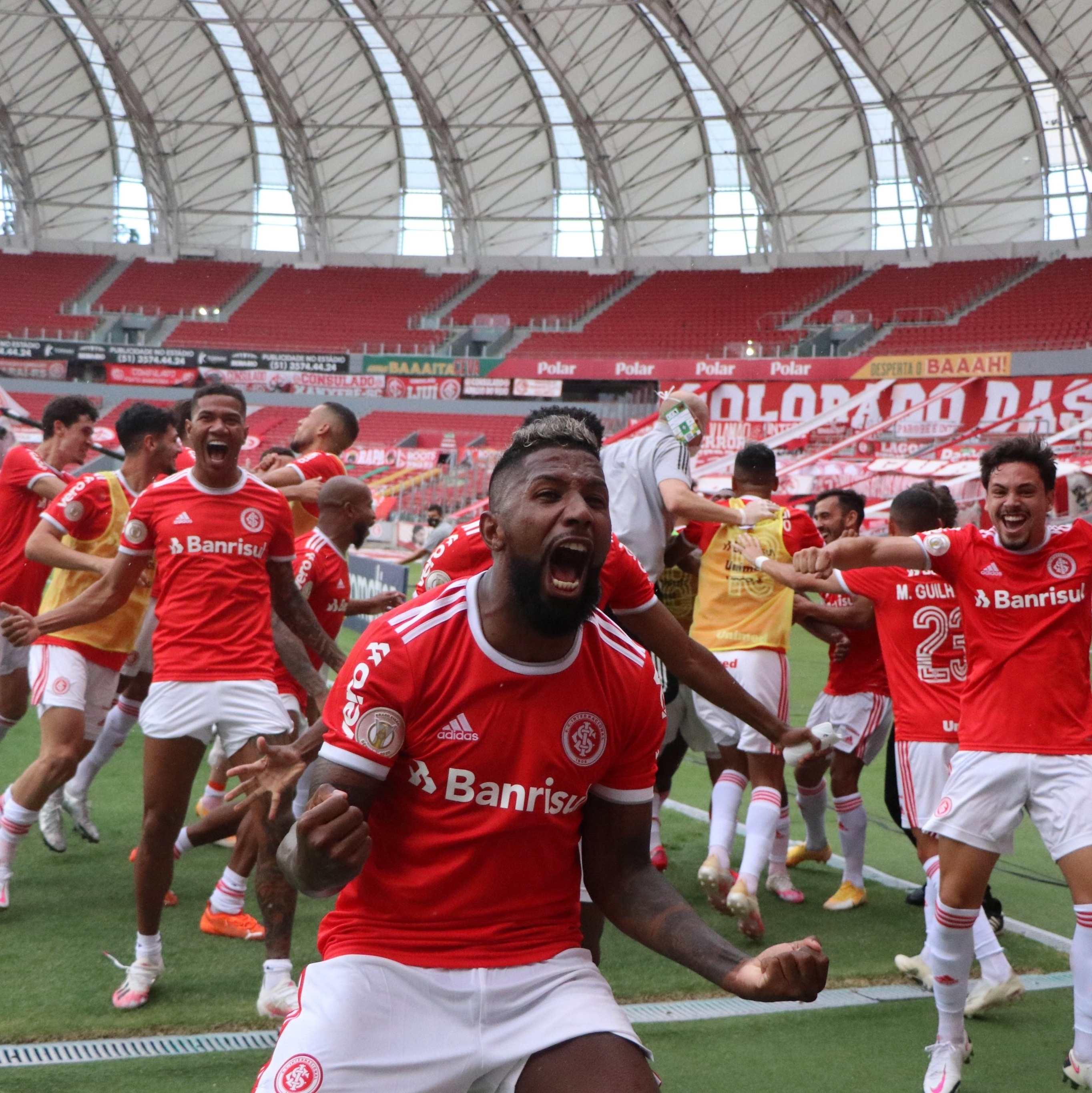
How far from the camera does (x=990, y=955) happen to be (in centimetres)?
468

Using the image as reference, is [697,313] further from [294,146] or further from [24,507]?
[24,507]

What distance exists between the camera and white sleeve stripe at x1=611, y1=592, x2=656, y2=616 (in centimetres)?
392

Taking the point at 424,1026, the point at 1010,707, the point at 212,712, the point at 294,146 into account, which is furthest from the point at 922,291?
the point at 424,1026

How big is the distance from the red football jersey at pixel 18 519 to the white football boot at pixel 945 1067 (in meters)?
4.82

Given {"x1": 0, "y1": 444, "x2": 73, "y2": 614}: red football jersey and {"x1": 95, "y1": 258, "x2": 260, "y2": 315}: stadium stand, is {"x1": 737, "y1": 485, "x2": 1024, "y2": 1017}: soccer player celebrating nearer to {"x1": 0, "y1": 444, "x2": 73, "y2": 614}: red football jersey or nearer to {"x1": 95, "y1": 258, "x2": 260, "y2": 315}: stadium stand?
{"x1": 0, "y1": 444, "x2": 73, "y2": 614}: red football jersey

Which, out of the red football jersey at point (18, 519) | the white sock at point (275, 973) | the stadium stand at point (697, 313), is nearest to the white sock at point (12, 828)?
the red football jersey at point (18, 519)

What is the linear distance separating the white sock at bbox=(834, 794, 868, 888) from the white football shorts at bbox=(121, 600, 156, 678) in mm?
3615

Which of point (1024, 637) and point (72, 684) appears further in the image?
point (72, 684)

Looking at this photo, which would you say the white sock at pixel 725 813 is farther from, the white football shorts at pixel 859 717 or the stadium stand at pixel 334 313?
the stadium stand at pixel 334 313

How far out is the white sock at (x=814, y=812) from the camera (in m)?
6.45

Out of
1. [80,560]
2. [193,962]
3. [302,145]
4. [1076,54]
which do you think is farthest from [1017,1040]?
[302,145]

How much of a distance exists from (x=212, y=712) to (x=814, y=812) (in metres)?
3.42

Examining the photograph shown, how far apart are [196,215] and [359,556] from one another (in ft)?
118

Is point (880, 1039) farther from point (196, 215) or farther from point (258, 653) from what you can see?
point (196, 215)
